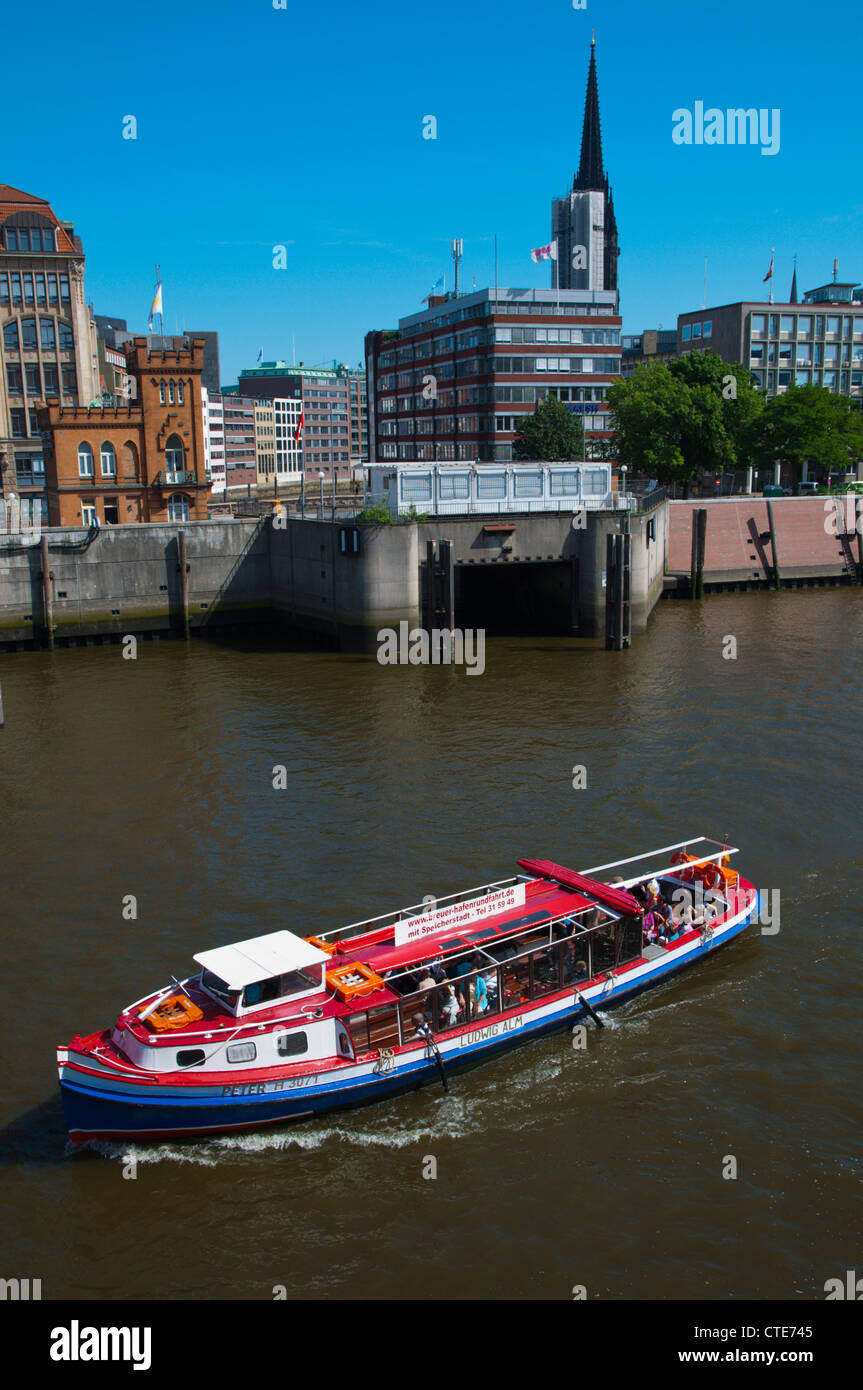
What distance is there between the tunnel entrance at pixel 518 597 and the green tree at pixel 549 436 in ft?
81.7

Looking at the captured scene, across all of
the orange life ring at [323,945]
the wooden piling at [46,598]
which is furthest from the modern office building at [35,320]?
the orange life ring at [323,945]

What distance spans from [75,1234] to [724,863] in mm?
14067

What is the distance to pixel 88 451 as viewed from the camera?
65.1 m

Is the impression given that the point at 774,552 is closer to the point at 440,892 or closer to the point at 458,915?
the point at 440,892

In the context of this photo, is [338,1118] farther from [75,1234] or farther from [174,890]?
[174,890]

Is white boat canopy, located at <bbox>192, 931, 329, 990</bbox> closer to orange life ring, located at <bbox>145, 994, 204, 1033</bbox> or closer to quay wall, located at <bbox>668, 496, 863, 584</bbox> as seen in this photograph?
orange life ring, located at <bbox>145, 994, 204, 1033</bbox>

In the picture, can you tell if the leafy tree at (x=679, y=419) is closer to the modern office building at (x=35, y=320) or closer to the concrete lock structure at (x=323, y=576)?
the concrete lock structure at (x=323, y=576)

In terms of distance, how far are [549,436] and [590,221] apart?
11658 cm

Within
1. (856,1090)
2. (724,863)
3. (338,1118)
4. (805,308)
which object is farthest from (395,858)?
(805,308)

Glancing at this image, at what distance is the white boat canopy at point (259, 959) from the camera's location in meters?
16.7

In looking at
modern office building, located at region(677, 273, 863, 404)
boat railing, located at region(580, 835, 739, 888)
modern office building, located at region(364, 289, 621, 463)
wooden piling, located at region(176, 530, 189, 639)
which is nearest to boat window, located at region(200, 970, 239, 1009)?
boat railing, located at region(580, 835, 739, 888)

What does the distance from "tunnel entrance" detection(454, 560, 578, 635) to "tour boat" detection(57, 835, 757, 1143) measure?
32.3m

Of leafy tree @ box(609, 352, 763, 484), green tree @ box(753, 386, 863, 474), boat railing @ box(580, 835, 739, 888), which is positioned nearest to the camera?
boat railing @ box(580, 835, 739, 888)

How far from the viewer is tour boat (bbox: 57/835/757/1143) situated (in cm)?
1588
